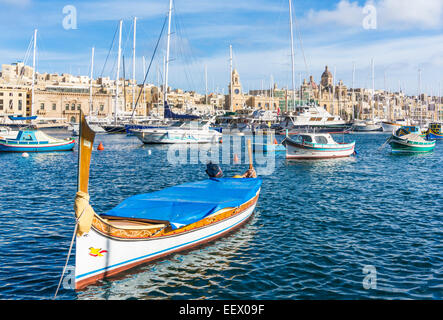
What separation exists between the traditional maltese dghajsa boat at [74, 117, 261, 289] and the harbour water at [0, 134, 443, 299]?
41cm

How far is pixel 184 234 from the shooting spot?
1216 cm

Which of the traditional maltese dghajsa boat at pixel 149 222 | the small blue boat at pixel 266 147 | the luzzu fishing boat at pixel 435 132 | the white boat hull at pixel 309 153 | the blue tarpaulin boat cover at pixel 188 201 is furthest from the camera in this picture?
the luzzu fishing boat at pixel 435 132

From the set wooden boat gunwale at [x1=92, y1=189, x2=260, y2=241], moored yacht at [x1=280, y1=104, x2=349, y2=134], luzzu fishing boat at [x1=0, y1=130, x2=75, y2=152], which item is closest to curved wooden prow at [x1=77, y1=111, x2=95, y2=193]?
Answer: wooden boat gunwale at [x1=92, y1=189, x2=260, y2=241]

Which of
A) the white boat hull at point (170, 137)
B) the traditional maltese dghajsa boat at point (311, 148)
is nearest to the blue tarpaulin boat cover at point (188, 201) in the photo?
the traditional maltese dghajsa boat at point (311, 148)

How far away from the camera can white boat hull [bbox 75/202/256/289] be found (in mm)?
9523

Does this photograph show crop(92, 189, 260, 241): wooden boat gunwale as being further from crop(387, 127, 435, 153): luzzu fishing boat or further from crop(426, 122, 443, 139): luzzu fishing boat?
crop(426, 122, 443, 139): luzzu fishing boat

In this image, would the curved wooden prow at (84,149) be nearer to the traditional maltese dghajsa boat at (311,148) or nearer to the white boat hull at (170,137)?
the traditional maltese dghajsa boat at (311,148)

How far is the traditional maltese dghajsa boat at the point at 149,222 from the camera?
920cm

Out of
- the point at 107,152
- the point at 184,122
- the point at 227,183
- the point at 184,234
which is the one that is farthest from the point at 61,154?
the point at 184,234

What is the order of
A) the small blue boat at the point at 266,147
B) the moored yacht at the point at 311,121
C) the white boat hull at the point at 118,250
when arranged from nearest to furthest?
the white boat hull at the point at 118,250 → the small blue boat at the point at 266,147 → the moored yacht at the point at 311,121

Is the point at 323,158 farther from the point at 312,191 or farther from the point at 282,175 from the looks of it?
the point at 312,191

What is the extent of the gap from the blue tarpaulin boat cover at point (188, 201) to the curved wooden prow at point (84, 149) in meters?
3.35
